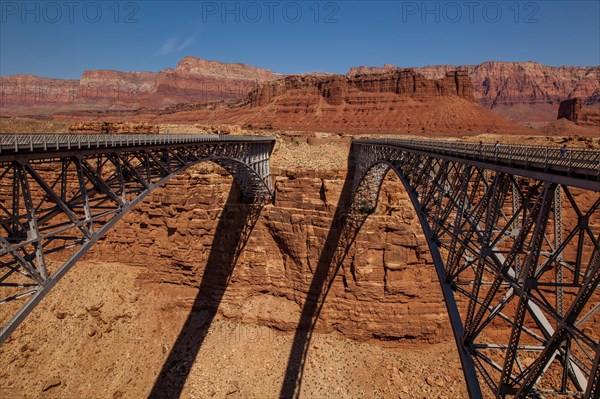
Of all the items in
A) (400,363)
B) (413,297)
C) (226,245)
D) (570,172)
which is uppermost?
(570,172)

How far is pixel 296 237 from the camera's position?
3127 centimetres

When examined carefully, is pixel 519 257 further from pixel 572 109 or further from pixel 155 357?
pixel 572 109

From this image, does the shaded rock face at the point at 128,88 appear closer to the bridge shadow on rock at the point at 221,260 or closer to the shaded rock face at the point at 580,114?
the shaded rock face at the point at 580,114

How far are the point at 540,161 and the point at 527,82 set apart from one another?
178 meters

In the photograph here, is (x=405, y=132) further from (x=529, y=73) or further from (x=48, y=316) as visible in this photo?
(x=529, y=73)

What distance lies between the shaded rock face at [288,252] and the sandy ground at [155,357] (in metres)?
1.83

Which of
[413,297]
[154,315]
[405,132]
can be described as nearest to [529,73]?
[405,132]

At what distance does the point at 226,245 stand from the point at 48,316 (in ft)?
46.9

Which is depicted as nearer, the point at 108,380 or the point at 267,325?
the point at 108,380

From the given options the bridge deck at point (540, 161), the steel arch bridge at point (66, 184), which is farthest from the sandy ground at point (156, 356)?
the bridge deck at point (540, 161)

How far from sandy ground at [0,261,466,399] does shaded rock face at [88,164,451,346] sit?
1.83m

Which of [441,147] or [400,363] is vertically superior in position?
[441,147]

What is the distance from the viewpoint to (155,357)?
84.9 feet

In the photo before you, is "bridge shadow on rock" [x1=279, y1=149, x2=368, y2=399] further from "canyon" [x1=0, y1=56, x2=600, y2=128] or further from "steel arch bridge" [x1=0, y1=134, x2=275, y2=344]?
"canyon" [x1=0, y1=56, x2=600, y2=128]
